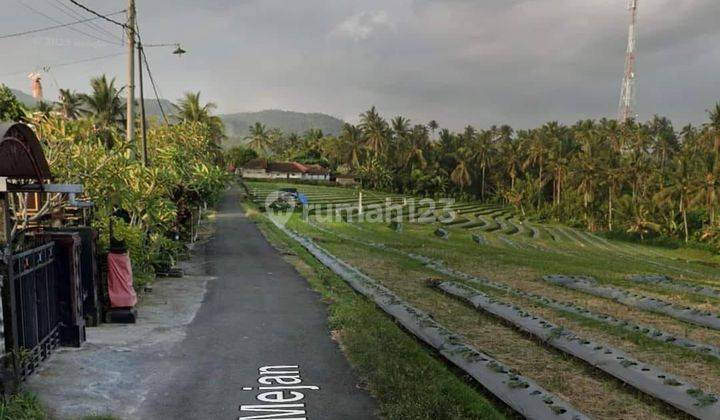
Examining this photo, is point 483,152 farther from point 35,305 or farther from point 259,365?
point 35,305

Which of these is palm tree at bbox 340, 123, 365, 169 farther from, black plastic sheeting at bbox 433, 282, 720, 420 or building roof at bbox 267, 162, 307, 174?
black plastic sheeting at bbox 433, 282, 720, 420

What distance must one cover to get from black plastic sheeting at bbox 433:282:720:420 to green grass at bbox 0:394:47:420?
24.2 ft

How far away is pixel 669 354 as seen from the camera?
9492 mm

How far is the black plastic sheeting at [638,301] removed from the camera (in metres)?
12.3

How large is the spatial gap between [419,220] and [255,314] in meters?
41.6

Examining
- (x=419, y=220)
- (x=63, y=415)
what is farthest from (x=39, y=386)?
(x=419, y=220)

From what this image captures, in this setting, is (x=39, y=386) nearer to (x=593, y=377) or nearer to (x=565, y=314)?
(x=593, y=377)

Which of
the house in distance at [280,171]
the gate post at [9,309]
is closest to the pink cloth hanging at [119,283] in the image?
the gate post at [9,309]

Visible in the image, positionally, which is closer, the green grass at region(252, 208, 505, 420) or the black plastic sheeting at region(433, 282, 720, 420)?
the green grass at region(252, 208, 505, 420)

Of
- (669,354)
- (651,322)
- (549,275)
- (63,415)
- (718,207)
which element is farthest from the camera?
(718,207)

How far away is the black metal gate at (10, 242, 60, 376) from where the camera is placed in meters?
7.05

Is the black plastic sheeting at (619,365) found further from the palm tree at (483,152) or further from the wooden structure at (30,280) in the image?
the palm tree at (483,152)

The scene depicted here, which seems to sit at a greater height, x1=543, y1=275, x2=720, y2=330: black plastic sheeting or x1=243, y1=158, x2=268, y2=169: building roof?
x1=243, y1=158, x2=268, y2=169: building roof

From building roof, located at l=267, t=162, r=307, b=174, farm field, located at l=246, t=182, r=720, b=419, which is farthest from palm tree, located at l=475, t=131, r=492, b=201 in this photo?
farm field, located at l=246, t=182, r=720, b=419
